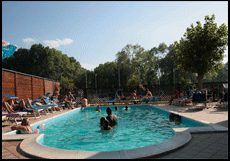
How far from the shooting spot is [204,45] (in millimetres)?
14789

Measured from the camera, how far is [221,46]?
587 inches

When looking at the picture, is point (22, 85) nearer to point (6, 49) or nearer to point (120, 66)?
point (6, 49)

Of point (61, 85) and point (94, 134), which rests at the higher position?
point (61, 85)

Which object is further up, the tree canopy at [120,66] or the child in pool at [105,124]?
the tree canopy at [120,66]

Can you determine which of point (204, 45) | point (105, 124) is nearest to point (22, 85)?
point (105, 124)

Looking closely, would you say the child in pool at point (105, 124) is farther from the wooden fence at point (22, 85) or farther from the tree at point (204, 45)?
the tree at point (204, 45)

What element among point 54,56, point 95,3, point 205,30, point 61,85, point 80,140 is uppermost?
point 54,56

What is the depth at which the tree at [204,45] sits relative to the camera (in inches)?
575

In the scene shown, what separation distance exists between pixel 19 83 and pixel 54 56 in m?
43.9

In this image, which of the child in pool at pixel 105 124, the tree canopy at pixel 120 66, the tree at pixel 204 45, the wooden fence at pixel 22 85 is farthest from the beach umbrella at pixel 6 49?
the tree at pixel 204 45

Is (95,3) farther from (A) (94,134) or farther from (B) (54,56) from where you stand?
(B) (54,56)

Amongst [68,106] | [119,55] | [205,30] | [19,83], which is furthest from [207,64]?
[119,55]

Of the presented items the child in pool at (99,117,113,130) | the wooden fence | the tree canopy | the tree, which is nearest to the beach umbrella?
the child in pool at (99,117,113,130)

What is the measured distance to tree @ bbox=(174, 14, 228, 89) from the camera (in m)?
14.6
